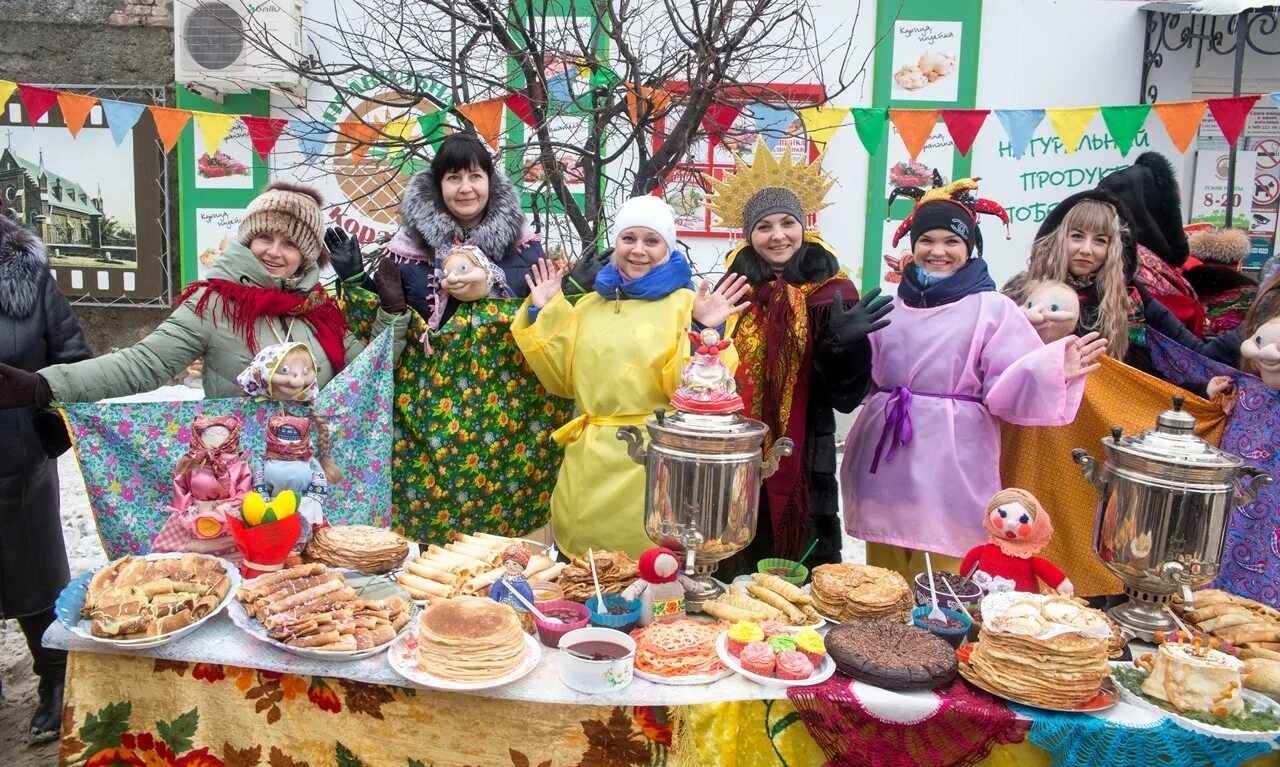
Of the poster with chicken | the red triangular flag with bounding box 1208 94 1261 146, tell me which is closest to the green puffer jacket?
the red triangular flag with bounding box 1208 94 1261 146

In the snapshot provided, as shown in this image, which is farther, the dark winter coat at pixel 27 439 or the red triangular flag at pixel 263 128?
the red triangular flag at pixel 263 128

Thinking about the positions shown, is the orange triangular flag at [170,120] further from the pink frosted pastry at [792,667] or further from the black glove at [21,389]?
the pink frosted pastry at [792,667]

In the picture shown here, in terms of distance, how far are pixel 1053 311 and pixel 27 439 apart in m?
3.98

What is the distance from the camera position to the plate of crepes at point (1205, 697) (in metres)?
2.06

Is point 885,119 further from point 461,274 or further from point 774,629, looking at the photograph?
point 774,629

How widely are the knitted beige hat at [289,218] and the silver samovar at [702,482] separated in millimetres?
1514

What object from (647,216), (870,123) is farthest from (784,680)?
(870,123)

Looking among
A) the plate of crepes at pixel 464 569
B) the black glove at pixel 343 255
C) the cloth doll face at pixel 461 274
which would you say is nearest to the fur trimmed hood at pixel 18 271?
the black glove at pixel 343 255

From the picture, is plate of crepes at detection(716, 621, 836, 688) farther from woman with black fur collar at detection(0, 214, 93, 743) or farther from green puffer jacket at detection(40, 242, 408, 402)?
woman with black fur collar at detection(0, 214, 93, 743)

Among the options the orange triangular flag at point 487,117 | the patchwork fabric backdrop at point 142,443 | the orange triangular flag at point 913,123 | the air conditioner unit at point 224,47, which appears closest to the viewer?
the patchwork fabric backdrop at point 142,443

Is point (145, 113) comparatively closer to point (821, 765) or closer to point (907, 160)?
point (907, 160)

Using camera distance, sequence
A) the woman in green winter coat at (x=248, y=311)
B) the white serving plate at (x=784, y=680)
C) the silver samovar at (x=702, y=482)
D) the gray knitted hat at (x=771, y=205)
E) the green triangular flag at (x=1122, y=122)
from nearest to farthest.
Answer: the white serving plate at (x=784, y=680) < the silver samovar at (x=702, y=482) < the woman in green winter coat at (x=248, y=311) < the gray knitted hat at (x=771, y=205) < the green triangular flag at (x=1122, y=122)

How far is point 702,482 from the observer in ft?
8.15

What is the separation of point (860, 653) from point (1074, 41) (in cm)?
730
